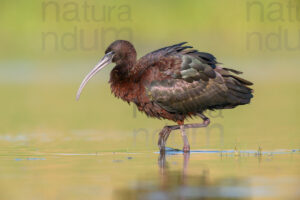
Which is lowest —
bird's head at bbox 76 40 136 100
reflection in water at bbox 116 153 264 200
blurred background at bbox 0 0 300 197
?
reflection in water at bbox 116 153 264 200

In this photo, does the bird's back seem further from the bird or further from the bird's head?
the bird's head

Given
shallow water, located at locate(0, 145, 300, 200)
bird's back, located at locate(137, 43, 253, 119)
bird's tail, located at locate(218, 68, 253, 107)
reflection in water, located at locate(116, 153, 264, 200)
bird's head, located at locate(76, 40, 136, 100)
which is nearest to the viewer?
reflection in water, located at locate(116, 153, 264, 200)

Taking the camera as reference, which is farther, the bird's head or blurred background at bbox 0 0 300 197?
blurred background at bbox 0 0 300 197

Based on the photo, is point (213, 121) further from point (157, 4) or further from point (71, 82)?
point (157, 4)

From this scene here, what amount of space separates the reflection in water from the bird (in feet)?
8.92

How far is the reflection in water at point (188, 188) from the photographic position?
30.3ft

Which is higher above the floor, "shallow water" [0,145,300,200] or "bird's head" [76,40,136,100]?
"bird's head" [76,40,136,100]

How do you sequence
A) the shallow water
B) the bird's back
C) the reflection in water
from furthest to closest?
1. the bird's back
2. the shallow water
3. the reflection in water

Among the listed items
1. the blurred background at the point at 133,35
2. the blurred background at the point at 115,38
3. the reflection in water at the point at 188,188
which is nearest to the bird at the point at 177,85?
the reflection in water at the point at 188,188

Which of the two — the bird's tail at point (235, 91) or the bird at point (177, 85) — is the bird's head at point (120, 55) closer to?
the bird at point (177, 85)

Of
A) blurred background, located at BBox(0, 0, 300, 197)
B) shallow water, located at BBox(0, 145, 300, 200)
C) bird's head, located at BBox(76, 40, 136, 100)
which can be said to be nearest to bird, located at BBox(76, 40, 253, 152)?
bird's head, located at BBox(76, 40, 136, 100)

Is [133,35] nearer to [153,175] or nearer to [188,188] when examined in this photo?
[153,175]

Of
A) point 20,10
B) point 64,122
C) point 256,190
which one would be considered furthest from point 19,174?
point 20,10

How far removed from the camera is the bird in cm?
1338
